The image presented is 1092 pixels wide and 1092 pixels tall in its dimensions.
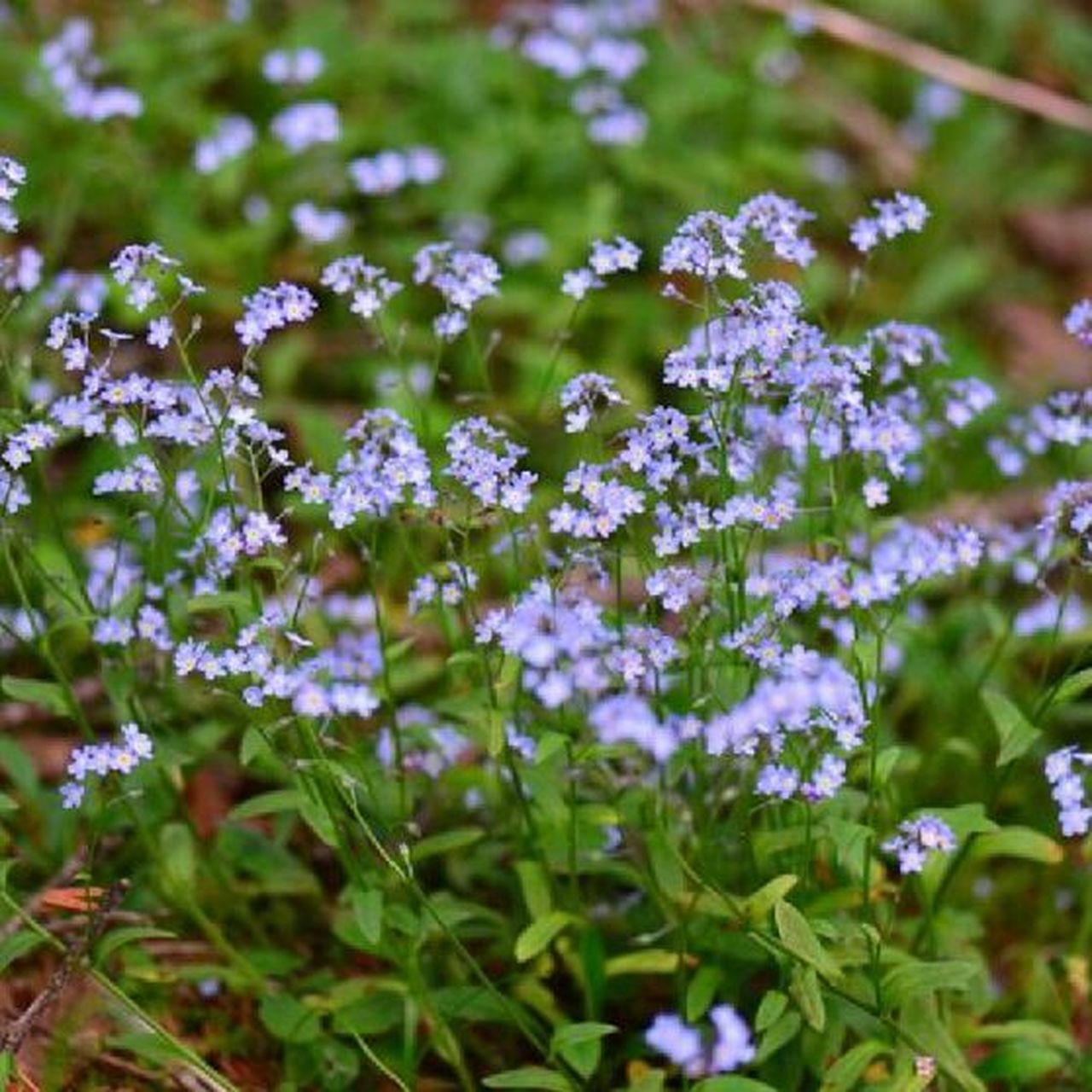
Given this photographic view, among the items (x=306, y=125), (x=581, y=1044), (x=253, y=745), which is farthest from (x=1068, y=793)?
(x=306, y=125)

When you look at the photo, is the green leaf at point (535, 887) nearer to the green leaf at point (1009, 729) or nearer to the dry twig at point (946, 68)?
the green leaf at point (1009, 729)

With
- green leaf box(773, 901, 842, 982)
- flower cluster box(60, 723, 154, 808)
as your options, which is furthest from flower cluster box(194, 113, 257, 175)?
green leaf box(773, 901, 842, 982)

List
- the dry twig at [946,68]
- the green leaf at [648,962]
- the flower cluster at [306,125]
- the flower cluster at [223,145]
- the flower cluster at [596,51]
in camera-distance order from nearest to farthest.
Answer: the green leaf at [648,962], the flower cluster at [306,125], the flower cluster at [223,145], the flower cluster at [596,51], the dry twig at [946,68]

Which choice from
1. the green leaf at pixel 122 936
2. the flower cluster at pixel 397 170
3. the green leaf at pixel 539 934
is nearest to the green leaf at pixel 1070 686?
the green leaf at pixel 539 934

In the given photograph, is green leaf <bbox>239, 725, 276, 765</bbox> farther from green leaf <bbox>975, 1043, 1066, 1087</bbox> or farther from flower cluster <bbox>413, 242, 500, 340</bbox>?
green leaf <bbox>975, 1043, 1066, 1087</bbox>

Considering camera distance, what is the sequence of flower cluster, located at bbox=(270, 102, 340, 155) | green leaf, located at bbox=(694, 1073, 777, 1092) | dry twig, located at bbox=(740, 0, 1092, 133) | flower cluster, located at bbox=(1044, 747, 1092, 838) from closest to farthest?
1. green leaf, located at bbox=(694, 1073, 777, 1092)
2. flower cluster, located at bbox=(1044, 747, 1092, 838)
3. flower cluster, located at bbox=(270, 102, 340, 155)
4. dry twig, located at bbox=(740, 0, 1092, 133)

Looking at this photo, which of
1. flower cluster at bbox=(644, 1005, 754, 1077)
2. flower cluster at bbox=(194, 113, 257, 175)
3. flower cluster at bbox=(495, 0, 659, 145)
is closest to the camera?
flower cluster at bbox=(644, 1005, 754, 1077)

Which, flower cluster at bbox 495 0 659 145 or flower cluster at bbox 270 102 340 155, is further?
flower cluster at bbox 495 0 659 145
